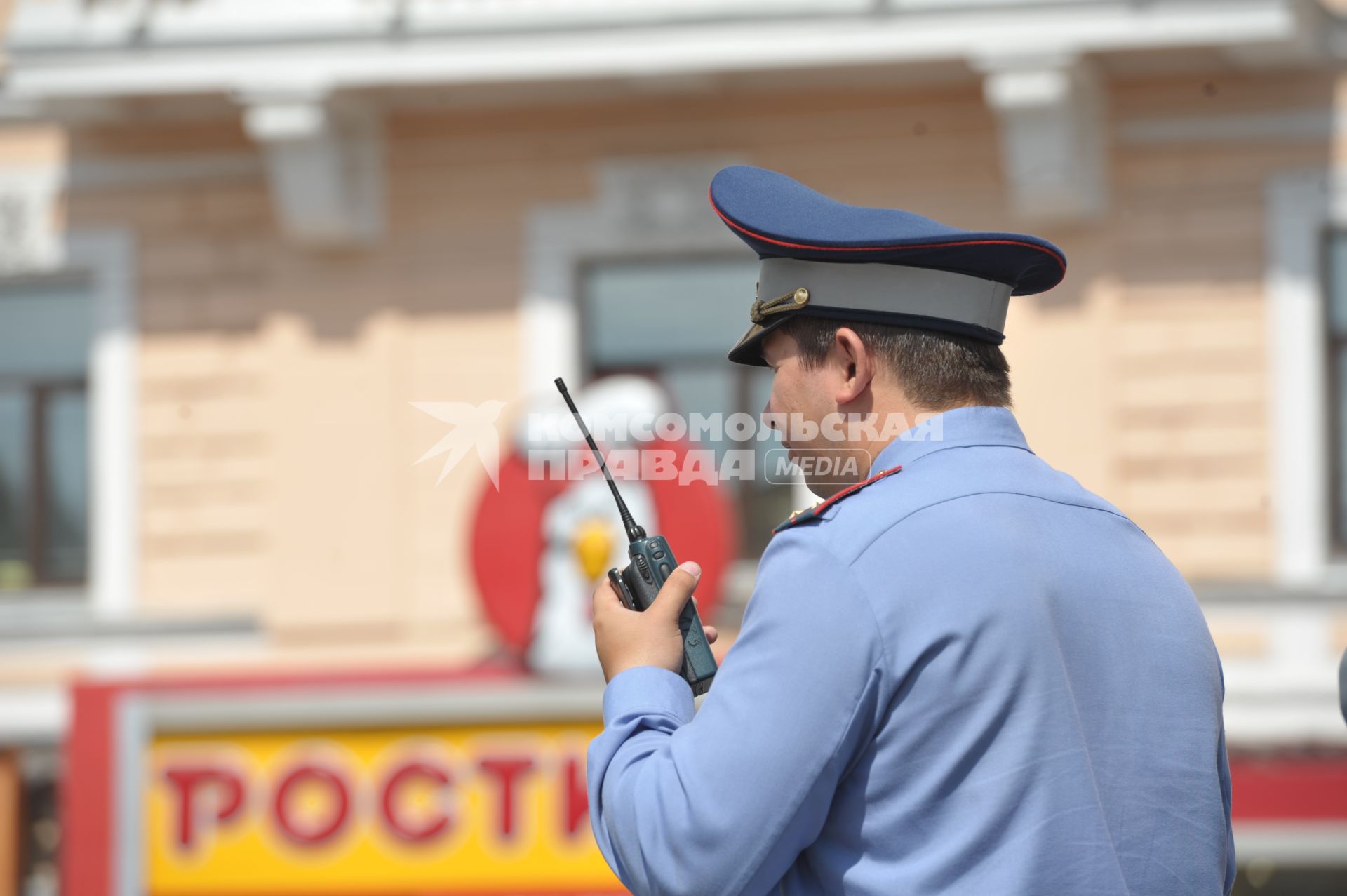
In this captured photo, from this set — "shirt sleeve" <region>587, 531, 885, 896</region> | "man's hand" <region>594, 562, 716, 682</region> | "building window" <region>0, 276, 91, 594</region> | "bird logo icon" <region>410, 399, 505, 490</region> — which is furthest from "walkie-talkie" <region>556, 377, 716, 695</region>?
"building window" <region>0, 276, 91, 594</region>

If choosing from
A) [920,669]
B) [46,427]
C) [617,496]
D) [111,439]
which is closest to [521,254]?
[111,439]

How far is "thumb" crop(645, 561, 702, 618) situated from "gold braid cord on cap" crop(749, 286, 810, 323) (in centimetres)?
28

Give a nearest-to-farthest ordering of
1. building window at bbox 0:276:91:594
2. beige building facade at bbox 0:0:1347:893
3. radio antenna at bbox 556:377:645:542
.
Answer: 1. radio antenna at bbox 556:377:645:542
2. beige building facade at bbox 0:0:1347:893
3. building window at bbox 0:276:91:594

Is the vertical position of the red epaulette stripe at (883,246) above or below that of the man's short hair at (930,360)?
above

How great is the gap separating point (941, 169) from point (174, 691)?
4069mm

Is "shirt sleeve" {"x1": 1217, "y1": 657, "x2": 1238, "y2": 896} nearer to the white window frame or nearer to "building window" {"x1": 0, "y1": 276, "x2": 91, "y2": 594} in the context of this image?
the white window frame

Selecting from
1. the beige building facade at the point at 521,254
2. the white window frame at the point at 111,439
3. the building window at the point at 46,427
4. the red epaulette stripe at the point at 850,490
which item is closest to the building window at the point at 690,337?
the beige building facade at the point at 521,254

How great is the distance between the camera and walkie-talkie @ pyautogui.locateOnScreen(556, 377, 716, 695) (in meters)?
1.62

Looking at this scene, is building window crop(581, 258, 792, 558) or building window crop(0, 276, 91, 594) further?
building window crop(0, 276, 91, 594)

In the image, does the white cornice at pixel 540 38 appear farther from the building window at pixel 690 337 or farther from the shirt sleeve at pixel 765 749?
the shirt sleeve at pixel 765 749

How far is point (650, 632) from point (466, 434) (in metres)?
5.97

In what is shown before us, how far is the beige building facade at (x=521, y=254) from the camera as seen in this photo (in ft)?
21.7

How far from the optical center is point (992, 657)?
1.43 meters

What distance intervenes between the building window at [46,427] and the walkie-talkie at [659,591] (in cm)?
656
